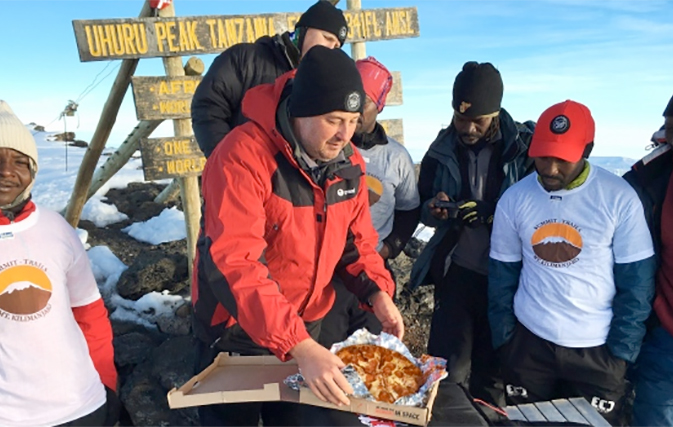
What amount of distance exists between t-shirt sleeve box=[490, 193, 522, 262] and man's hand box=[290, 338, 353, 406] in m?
1.56

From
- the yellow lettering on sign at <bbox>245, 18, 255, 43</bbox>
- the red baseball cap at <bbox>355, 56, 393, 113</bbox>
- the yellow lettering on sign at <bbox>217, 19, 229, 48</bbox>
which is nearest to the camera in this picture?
the red baseball cap at <bbox>355, 56, 393, 113</bbox>

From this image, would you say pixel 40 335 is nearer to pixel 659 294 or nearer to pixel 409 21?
pixel 659 294

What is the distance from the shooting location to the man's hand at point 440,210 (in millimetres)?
3414

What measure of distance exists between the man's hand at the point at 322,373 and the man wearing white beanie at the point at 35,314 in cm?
116

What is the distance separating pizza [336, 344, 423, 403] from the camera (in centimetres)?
216

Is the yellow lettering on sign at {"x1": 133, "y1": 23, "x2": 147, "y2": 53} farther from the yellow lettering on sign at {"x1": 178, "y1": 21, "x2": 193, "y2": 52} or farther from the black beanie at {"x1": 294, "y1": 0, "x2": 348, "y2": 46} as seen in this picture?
the black beanie at {"x1": 294, "y1": 0, "x2": 348, "y2": 46}

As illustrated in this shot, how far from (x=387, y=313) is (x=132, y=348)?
3.24 meters

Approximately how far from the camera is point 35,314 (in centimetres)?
232

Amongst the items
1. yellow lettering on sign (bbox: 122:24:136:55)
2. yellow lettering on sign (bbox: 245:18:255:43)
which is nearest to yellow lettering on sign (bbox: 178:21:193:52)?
A: yellow lettering on sign (bbox: 122:24:136:55)

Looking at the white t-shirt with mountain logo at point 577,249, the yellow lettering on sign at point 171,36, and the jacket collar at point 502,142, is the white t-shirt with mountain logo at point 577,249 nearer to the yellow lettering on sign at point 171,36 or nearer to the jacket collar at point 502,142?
the jacket collar at point 502,142

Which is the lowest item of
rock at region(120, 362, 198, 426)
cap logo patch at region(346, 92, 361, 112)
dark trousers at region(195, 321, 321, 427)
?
rock at region(120, 362, 198, 426)

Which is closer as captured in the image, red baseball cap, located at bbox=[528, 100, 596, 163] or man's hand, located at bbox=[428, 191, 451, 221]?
red baseball cap, located at bbox=[528, 100, 596, 163]

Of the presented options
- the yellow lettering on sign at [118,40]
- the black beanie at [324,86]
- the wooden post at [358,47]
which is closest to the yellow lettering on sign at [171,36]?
the yellow lettering on sign at [118,40]

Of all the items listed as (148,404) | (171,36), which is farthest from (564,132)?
(171,36)
